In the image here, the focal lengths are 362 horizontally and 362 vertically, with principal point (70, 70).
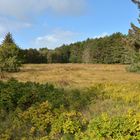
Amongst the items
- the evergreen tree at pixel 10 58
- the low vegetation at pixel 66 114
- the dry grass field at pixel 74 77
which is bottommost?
the dry grass field at pixel 74 77

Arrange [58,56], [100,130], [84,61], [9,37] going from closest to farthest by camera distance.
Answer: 1. [100,130]
2. [9,37]
3. [84,61]
4. [58,56]

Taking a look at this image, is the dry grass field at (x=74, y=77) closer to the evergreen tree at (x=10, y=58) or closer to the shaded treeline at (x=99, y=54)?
the evergreen tree at (x=10, y=58)

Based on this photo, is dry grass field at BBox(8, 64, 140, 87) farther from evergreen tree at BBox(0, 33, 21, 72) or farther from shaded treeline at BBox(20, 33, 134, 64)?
shaded treeline at BBox(20, 33, 134, 64)

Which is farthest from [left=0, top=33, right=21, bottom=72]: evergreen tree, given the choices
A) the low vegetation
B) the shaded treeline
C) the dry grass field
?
the shaded treeline

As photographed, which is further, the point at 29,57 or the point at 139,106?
the point at 29,57

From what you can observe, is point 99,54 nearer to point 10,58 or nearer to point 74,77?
point 10,58

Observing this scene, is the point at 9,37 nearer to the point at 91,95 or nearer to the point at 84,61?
the point at 84,61

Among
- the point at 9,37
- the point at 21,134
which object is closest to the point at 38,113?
the point at 21,134

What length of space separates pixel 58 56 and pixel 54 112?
11239 centimetres

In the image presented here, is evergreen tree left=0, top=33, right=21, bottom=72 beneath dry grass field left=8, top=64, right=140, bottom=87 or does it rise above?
above

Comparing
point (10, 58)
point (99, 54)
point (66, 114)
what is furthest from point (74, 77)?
point (99, 54)

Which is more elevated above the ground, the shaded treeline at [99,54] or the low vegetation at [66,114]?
the shaded treeline at [99,54]

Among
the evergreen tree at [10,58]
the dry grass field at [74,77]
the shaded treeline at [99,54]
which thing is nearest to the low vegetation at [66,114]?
the dry grass field at [74,77]

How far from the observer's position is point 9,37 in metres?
67.4
